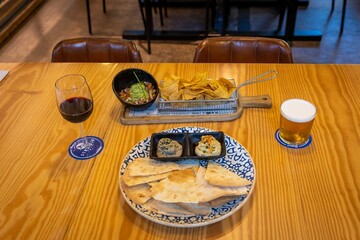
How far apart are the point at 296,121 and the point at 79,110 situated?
2.08ft

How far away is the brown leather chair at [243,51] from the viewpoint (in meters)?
1.65

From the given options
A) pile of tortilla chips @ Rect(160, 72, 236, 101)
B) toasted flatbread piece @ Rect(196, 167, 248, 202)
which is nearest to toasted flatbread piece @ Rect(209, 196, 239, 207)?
toasted flatbread piece @ Rect(196, 167, 248, 202)

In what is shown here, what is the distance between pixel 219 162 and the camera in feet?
3.46

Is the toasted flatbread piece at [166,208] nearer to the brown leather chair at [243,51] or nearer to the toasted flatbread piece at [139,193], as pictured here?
the toasted flatbread piece at [139,193]

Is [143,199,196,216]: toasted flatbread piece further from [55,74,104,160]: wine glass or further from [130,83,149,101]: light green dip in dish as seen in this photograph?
[130,83,149,101]: light green dip in dish

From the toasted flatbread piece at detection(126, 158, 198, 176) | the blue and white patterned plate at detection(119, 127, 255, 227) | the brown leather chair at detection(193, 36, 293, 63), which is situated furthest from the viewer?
the brown leather chair at detection(193, 36, 293, 63)

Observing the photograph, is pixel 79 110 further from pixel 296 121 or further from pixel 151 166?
pixel 296 121

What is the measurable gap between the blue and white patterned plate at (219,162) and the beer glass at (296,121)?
15cm

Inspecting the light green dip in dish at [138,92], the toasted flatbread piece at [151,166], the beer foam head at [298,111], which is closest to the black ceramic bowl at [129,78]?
the light green dip in dish at [138,92]

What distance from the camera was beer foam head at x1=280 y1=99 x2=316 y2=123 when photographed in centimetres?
107

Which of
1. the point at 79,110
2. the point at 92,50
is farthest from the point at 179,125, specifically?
the point at 92,50

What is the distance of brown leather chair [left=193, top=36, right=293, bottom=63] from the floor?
144 centimetres

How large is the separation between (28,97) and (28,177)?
0.43 m

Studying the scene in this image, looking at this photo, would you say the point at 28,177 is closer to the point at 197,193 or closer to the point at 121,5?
the point at 197,193
